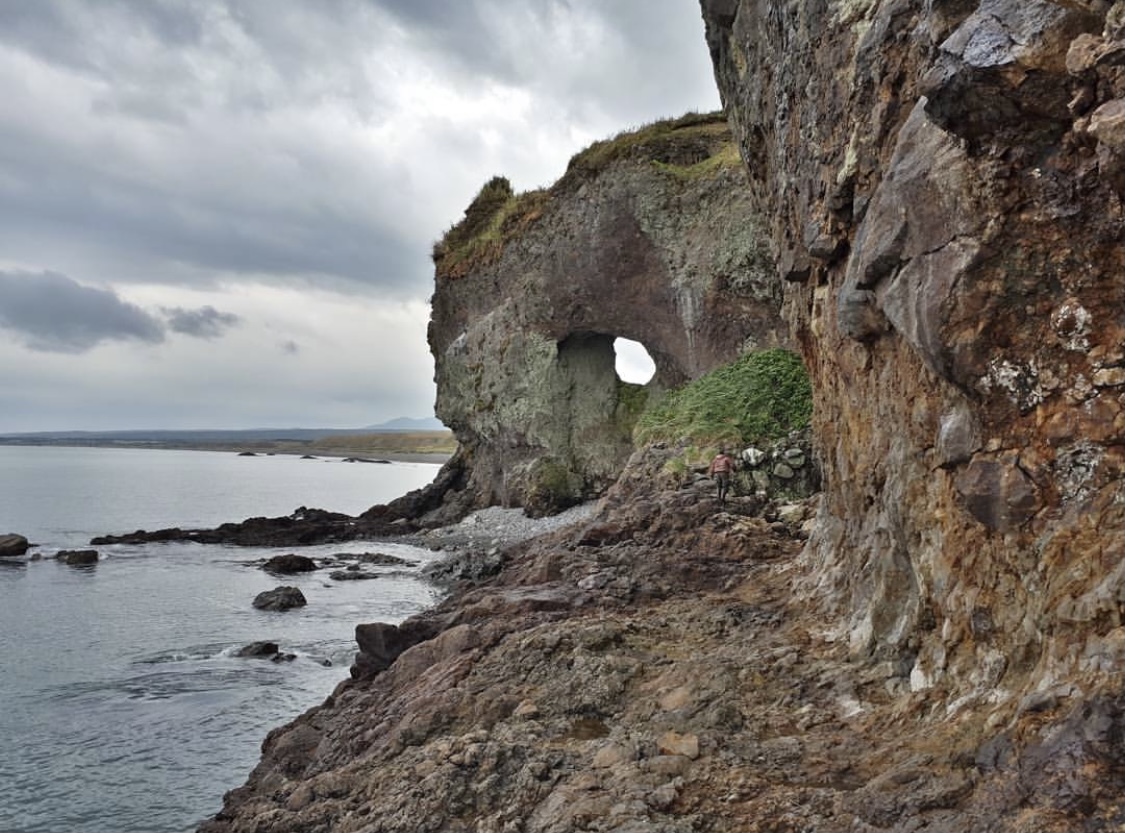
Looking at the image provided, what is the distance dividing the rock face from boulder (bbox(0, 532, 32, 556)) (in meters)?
20.2

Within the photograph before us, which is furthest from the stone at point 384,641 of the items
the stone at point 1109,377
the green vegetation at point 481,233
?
the green vegetation at point 481,233

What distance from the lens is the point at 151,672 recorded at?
18547mm

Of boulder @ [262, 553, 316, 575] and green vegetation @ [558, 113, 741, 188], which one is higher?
green vegetation @ [558, 113, 741, 188]

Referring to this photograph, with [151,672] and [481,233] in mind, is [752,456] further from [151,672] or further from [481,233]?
[481,233]

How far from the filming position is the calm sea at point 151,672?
12.3m

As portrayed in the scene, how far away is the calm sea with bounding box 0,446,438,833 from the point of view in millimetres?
12289

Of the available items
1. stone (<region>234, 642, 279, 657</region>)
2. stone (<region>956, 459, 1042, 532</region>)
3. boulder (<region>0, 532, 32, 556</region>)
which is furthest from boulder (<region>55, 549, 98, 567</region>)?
stone (<region>956, 459, 1042, 532</region>)

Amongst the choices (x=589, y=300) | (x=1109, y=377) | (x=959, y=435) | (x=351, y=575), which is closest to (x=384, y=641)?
(x=959, y=435)

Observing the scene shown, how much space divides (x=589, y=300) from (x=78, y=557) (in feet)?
77.4

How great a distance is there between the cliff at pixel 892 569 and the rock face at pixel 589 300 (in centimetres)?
1933

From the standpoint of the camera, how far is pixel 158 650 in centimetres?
2048

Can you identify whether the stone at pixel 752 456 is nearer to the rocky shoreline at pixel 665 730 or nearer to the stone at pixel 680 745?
the rocky shoreline at pixel 665 730

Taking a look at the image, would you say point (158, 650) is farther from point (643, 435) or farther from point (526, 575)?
point (643, 435)

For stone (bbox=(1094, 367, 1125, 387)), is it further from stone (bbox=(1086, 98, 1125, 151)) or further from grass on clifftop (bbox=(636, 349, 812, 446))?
grass on clifftop (bbox=(636, 349, 812, 446))
